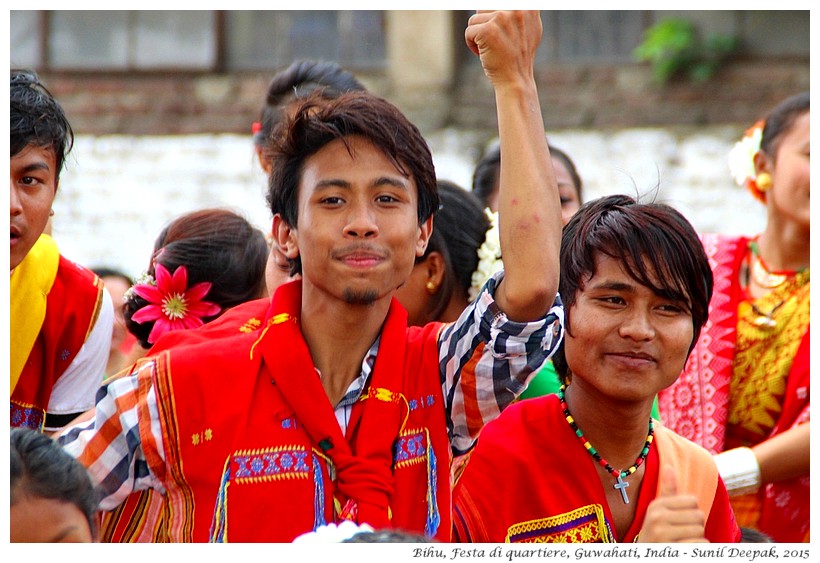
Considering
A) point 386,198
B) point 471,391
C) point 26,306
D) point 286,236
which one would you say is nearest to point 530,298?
point 471,391

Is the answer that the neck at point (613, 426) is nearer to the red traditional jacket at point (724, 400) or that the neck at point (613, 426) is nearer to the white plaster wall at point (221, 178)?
the red traditional jacket at point (724, 400)

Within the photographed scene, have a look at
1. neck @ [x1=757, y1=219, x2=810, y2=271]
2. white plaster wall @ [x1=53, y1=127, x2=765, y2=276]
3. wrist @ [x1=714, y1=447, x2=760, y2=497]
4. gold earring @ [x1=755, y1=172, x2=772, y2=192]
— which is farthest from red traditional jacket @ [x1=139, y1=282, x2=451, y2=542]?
white plaster wall @ [x1=53, y1=127, x2=765, y2=276]

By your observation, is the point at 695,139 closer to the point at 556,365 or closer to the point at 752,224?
the point at 752,224

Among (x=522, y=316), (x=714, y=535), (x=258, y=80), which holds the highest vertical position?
(x=258, y=80)

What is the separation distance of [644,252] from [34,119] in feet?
4.25

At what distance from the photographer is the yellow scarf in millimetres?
2553

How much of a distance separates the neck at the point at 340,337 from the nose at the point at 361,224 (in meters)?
0.15

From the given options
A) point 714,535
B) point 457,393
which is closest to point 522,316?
point 457,393

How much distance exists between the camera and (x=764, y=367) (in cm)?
331

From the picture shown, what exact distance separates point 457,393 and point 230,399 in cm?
43

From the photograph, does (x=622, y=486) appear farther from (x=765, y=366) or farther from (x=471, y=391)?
(x=765, y=366)

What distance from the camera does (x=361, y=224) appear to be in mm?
2164
